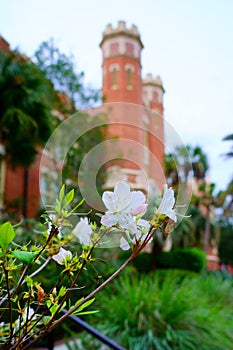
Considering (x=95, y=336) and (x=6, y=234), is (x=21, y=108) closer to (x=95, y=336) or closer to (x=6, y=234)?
(x=95, y=336)

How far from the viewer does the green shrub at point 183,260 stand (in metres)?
12.3

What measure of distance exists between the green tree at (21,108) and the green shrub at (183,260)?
6124mm

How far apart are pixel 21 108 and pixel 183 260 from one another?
7.21 metres

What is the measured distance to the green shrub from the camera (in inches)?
484

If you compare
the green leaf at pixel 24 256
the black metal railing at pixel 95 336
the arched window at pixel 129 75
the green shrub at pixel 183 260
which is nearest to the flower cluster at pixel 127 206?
the green leaf at pixel 24 256

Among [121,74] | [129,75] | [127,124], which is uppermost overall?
[129,75]

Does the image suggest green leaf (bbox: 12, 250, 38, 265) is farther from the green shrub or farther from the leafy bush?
the green shrub

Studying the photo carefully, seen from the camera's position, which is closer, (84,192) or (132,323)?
(84,192)

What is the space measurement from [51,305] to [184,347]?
281 cm

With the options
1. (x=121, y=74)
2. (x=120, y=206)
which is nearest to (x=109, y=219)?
(x=120, y=206)

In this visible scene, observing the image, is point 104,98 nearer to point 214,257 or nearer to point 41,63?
point 41,63

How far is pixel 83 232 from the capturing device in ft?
2.02

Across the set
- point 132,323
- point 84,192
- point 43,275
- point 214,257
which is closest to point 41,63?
point 43,275

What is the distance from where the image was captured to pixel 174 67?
2.49 metres
